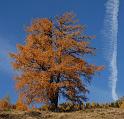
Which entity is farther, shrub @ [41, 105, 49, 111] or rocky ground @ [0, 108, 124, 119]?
shrub @ [41, 105, 49, 111]

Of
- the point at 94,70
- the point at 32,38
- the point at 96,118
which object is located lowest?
the point at 96,118

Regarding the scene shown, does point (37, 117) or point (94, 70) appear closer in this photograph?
point (37, 117)

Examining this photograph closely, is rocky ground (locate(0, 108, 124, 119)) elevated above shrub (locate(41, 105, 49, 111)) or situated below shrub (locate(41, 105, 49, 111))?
below

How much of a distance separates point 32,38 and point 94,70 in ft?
21.4

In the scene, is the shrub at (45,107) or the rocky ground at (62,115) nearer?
the rocky ground at (62,115)

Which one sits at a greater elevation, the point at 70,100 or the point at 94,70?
the point at 94,70

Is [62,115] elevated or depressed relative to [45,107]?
depressed

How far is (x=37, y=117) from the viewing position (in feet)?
105

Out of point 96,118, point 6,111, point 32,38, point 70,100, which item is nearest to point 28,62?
point 32,38

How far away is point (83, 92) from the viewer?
4156 centimetres

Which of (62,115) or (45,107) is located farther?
(45,107)

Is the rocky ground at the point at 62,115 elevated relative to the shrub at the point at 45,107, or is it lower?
lower

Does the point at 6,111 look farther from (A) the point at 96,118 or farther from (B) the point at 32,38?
(B) the point at 32,38

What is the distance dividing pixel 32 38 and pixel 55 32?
7.56 feet
